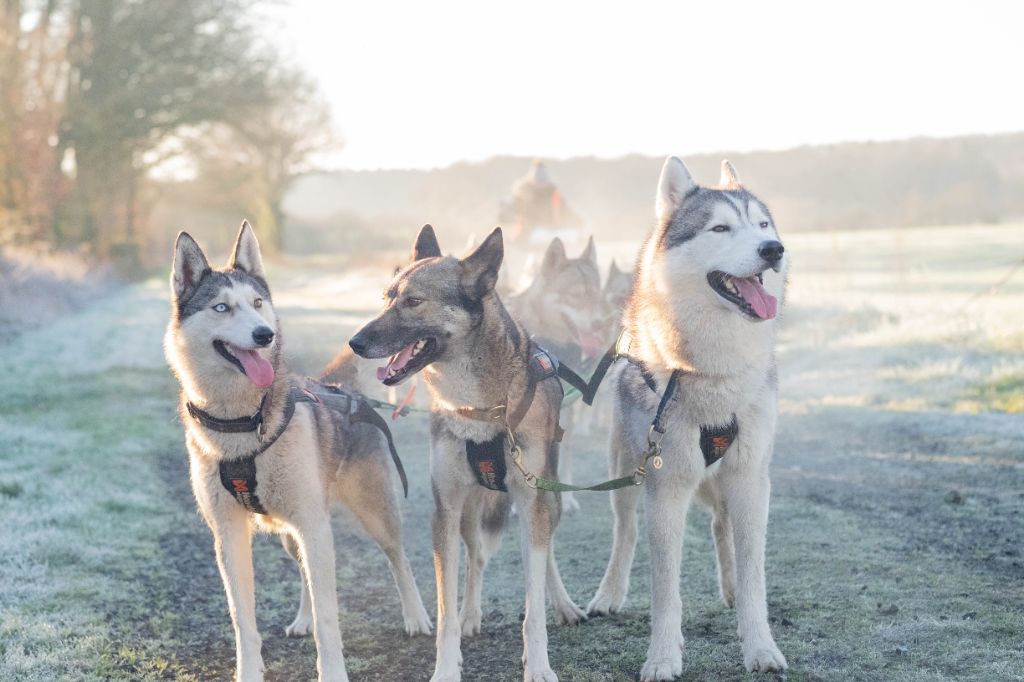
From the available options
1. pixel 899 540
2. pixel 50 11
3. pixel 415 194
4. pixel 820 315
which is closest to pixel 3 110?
pixel 50 11

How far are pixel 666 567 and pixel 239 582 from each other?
1.74 metres

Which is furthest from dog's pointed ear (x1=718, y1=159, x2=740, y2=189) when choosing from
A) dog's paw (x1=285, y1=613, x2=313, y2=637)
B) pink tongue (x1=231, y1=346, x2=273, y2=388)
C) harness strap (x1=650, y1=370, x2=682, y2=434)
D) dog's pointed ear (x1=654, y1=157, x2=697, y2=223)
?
dog's paw (x1=285, y1=613, x2=313, y2=637)

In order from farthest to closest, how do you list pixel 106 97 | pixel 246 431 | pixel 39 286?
pixel 106 97, pixel 39 286, pixel 246 431

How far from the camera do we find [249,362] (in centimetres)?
389

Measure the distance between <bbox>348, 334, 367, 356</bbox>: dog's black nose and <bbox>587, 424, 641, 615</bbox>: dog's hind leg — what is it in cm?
129

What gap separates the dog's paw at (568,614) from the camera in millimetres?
4523

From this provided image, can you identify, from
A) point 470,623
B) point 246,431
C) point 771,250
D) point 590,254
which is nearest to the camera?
point 771,250

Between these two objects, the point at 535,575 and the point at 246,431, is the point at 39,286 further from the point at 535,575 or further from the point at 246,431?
the point at 535,575

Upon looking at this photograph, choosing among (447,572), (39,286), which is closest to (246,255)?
(447,572)

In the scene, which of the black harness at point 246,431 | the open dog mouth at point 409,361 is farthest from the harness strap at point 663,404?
the black harness at point 246,431

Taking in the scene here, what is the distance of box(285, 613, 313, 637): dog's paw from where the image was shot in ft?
15.4

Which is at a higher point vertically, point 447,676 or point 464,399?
point 464,399

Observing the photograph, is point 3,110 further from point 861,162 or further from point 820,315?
point 861,162

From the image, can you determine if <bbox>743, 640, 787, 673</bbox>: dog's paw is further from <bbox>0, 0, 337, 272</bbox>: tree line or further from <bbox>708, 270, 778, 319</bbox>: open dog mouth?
<bbox>0, 0, 337, 272</bbox>: tree line
